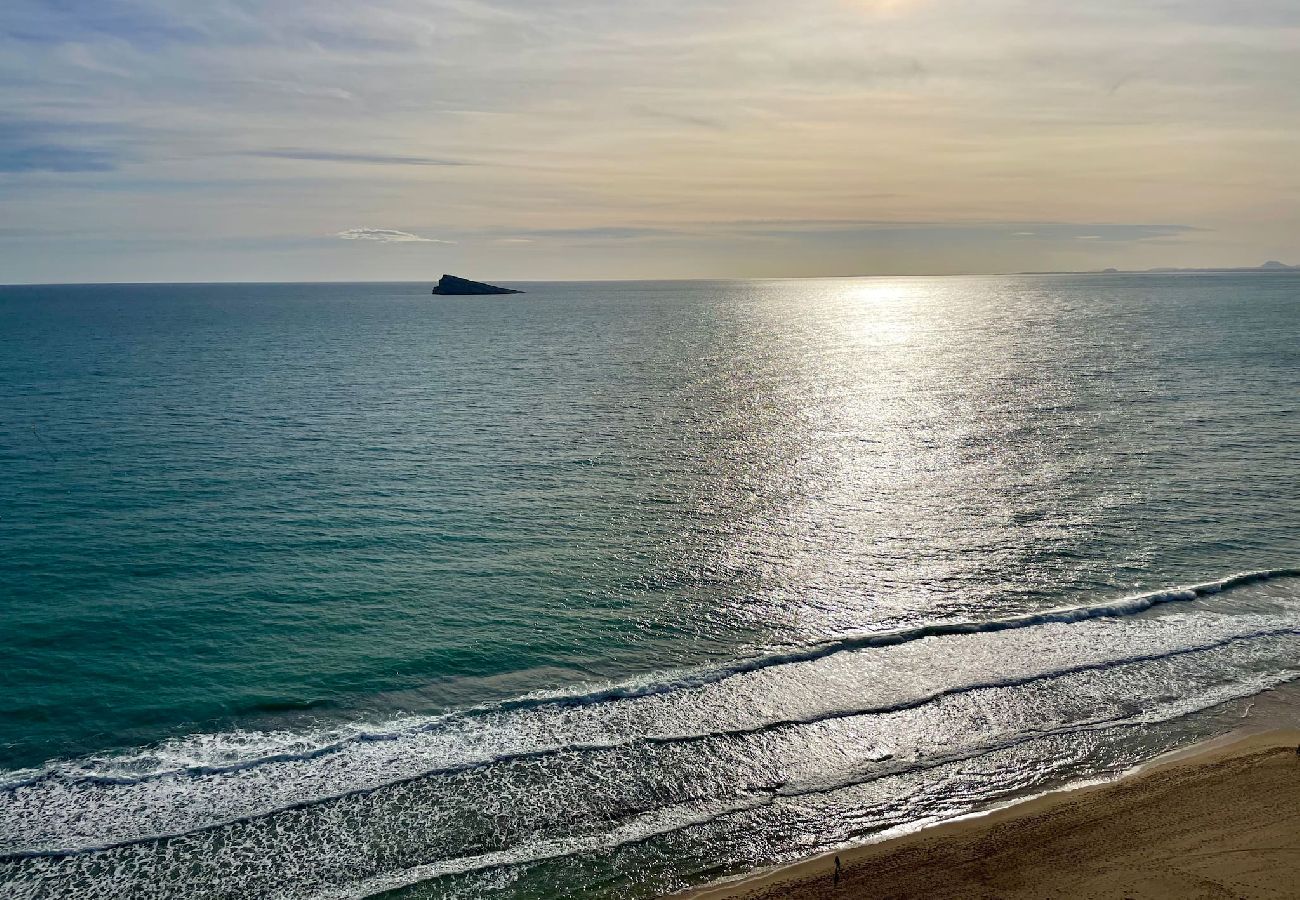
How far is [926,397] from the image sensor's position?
284 feet

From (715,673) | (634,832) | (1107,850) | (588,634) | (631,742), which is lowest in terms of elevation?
(634,832)

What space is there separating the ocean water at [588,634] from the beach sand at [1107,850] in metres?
1.10

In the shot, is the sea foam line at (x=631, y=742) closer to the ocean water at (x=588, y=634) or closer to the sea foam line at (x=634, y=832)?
the ocean water at (x=588, y=634)

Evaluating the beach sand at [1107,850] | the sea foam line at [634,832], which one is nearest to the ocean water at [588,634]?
the sea foam line at [634,832]

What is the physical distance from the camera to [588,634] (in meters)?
33.2

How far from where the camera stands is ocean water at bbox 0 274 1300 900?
22.6 metres

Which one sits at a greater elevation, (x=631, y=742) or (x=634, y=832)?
(x=631, y=742)

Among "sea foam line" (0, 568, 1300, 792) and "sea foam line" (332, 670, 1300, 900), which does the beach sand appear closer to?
"sea foam line" (332, 670, 1300, 900)

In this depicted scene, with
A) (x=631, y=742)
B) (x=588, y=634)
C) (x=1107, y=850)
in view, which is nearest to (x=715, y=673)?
(x=631, y=742)

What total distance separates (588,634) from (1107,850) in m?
18.8

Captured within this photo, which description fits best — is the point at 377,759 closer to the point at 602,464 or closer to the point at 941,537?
the point at 941,537

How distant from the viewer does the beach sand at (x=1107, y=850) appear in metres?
19.8

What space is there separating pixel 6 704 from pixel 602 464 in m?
35.7

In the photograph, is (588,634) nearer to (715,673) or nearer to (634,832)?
(715,673)
